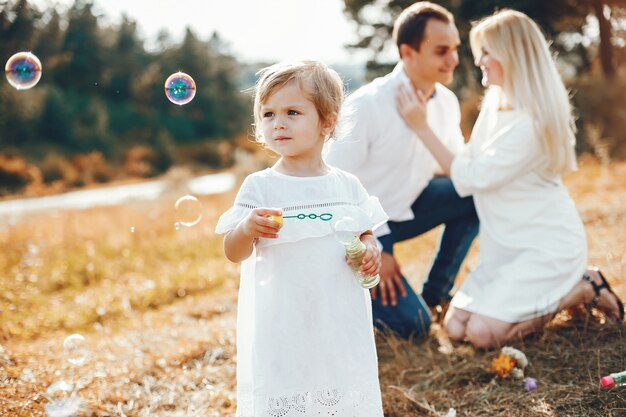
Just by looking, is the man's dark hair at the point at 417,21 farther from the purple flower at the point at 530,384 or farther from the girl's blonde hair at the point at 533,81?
the purple flower at the point at 530,384

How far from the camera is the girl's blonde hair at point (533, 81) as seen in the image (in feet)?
11.1

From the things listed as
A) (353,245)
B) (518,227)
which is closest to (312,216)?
(353,245)

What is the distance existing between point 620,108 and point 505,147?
1170 centimetres

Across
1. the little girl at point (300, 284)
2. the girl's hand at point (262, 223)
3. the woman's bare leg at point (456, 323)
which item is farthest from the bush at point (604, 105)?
the girl's hand at point (262, 223)

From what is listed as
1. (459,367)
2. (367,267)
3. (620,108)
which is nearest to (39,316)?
(459,367)

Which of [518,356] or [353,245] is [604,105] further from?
[353,245]

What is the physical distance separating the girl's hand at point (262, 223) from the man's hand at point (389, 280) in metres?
1.67

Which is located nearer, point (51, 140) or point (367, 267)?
point (367, 267)

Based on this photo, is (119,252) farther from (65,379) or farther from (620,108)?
(620,108)

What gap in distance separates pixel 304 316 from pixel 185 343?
188 centimetres

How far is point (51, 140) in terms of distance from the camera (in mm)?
30047

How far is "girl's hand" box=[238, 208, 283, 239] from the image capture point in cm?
198

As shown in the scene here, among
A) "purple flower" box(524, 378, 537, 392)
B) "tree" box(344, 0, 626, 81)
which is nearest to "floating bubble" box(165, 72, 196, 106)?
"purple flower" box(524, 378, 537, 392)

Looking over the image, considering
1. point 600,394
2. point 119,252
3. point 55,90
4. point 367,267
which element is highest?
point 55,90
